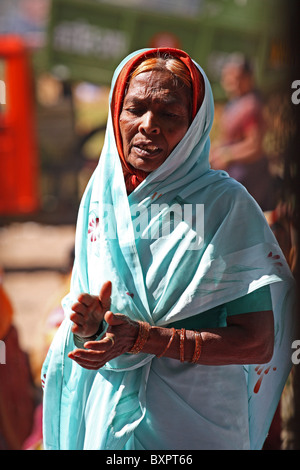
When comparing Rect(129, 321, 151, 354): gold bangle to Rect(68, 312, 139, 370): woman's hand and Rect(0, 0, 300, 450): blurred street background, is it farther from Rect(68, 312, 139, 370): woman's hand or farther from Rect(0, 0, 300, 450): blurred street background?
Rect(0, 0, 300, 450): blurred street background

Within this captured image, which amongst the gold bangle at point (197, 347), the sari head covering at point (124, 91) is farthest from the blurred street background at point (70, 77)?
the gold bangle at point (197, 347)

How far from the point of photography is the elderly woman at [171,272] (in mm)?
1677

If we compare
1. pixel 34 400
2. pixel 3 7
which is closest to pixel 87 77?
pixel 3 7

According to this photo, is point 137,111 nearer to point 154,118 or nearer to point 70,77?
point 154,118

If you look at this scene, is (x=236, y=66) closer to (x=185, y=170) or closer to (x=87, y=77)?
(x=87, y=77)

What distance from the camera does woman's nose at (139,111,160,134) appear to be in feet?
5.45

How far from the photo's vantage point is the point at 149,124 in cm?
166

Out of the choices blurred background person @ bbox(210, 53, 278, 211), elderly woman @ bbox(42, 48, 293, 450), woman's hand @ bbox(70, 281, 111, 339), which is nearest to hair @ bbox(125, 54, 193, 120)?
elderly woman @ bbox(42, 48, 293, 450)

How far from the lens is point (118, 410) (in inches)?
67.6

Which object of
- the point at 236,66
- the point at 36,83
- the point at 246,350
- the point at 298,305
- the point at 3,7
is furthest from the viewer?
the point at 3,7

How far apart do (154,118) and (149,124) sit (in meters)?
0.03

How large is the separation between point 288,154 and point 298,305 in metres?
0.56

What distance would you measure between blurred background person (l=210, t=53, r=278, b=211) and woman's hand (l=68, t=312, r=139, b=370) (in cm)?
414

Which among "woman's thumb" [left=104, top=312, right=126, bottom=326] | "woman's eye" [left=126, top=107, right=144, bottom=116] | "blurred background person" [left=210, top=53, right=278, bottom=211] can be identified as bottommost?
"blurred background person" [left=210, top=53, right=278, bottom=211]
